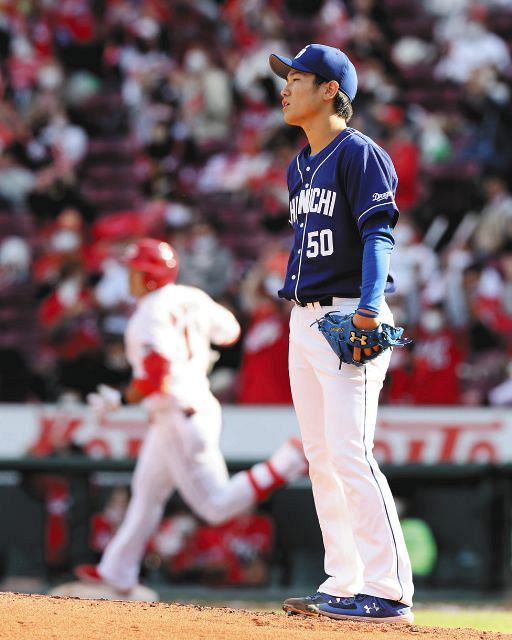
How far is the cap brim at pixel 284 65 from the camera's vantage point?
15.5ft

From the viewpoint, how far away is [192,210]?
12.6 meters

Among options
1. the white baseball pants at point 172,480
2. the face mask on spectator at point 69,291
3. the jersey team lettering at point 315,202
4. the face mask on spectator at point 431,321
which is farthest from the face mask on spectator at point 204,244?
the jersey team lettering at point 315,202

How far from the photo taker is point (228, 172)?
1291 centimetres

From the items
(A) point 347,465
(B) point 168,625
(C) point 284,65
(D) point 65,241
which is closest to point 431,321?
(D) point 65,241

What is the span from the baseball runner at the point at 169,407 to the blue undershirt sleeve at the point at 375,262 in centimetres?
295

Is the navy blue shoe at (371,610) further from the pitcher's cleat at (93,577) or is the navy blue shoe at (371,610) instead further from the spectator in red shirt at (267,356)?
the spectator in red shirt at (267,356)

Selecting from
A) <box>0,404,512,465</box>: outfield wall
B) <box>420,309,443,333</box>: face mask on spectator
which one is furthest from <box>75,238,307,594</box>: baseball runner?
<box>420,309,443,333</box>: face mask on spectator

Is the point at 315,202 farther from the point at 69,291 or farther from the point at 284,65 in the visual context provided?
the point at 69,291

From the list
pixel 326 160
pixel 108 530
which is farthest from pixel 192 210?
pixel 326 160

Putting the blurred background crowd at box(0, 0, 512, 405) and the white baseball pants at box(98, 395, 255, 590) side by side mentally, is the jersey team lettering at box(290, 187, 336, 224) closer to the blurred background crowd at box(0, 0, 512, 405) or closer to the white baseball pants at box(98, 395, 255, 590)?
the white baseball pants at box(98, 395, 255, 590)

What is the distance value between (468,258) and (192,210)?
2.74 meters

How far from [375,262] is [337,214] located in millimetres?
311

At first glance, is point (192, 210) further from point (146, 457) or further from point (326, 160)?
point (326, 160)

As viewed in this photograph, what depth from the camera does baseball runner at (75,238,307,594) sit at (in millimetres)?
7375
